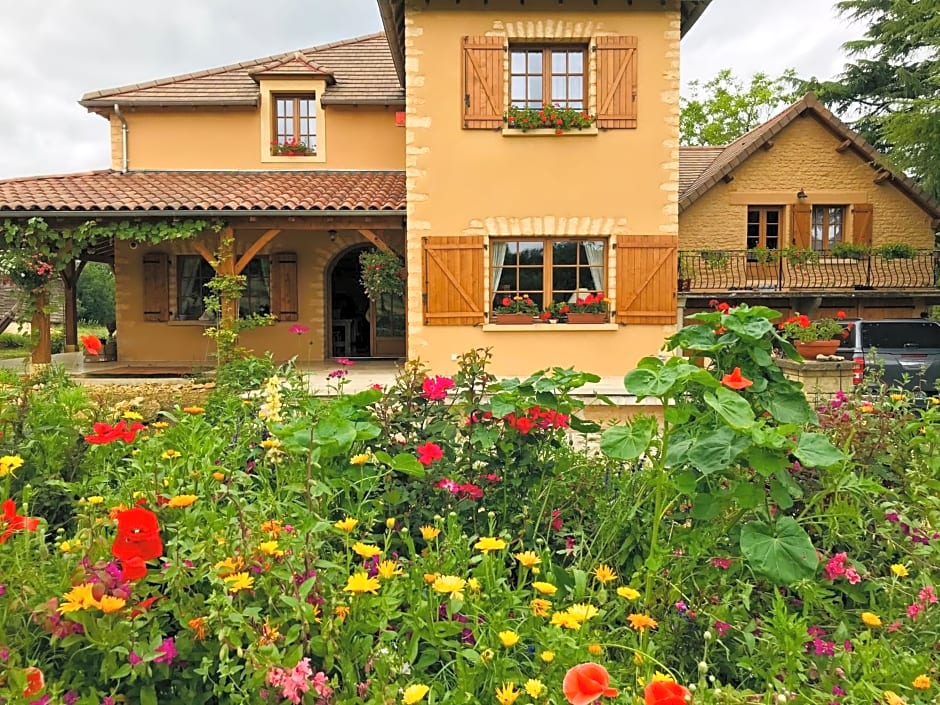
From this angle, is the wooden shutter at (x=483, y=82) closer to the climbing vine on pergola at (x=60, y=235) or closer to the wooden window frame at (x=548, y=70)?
the wooden window frame at (x=548, y=70)

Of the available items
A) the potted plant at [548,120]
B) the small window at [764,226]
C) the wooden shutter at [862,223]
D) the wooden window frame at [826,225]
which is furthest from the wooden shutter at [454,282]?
the wooden shutter at [862,223]

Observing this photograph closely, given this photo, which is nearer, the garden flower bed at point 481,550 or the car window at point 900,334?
the garden flower bed at point 481,550

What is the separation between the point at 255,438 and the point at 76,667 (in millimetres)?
1321

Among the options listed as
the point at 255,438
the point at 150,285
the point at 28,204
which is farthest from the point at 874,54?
the point at 255,438

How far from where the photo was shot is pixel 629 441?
2113 mm

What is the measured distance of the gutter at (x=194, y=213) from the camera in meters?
9.69

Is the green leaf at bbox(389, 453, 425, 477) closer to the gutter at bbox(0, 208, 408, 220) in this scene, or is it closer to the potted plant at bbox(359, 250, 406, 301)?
the gutter at bbox(0, 208, 408, 220)

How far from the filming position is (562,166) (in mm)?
9812

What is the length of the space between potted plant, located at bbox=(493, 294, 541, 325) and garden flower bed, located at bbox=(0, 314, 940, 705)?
6.90 m

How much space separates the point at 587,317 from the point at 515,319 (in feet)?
Result: 3.46

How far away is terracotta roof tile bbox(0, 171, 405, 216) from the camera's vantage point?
9.83 metres

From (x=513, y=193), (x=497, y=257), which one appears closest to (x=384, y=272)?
(x=497, y=257)

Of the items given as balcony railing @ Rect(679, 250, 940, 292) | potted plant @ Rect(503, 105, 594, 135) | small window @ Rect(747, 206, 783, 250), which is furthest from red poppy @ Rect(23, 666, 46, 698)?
small window @ Rect(747, 206, 783, 250)

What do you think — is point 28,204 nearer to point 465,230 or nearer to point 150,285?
point 150,285
